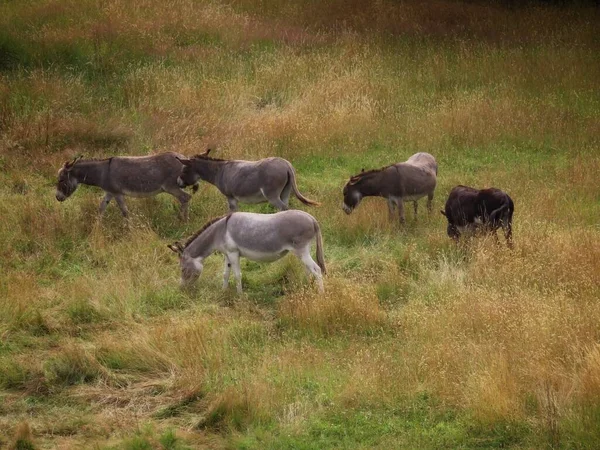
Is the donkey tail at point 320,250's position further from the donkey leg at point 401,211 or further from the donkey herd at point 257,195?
the donkey leg at point 401,211

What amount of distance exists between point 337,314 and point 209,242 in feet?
7.47

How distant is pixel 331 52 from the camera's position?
21922mm

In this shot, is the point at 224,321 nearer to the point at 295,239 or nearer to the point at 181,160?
the point at 295,239

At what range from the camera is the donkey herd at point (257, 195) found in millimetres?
11688

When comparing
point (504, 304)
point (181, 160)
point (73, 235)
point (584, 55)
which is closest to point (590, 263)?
point (504, 304)

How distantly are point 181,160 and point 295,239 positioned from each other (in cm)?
352

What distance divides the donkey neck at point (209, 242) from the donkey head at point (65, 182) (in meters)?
3.55

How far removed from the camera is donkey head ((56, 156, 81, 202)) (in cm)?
1479

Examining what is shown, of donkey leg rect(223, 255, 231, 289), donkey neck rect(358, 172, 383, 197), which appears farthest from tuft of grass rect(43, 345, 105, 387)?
donkey neck rect(358, 172, 383, 197)

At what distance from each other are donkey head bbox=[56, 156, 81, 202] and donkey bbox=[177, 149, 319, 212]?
1.77 metres

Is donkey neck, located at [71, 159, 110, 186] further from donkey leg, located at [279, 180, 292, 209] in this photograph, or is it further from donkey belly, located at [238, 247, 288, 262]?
donkey belly, located at [238, 247, 288, 262]

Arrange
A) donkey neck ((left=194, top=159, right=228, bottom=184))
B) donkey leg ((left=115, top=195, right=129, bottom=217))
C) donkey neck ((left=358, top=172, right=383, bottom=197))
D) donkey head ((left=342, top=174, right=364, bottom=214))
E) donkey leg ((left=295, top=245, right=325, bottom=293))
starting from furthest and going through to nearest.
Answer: donkey leg ((left=115, top=195, right=129, bottom=217)) → donkey neck ((left=194, top=159, right=228, bottom=184)) → donkey head ((left=342, top=174, right=364, bottom=214)) → donkey neck ((left=358, top=172, right=383, bottom=197)) → donkey leg ((left=295, top=245, right=325, bottom=293))

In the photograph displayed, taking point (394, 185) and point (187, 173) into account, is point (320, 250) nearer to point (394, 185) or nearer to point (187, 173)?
point (394, 185)

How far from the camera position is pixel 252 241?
462 inches
